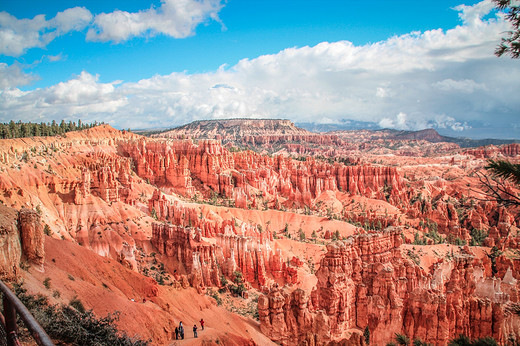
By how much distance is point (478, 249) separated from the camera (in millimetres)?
47719

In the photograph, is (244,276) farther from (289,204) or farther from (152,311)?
(289,204)

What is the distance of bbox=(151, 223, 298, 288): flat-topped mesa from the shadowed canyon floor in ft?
0.42

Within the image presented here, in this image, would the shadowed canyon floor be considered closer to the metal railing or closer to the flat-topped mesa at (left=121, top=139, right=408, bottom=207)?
the flat-topped mesa at (left=121, top=139, right=408, bottom=207)

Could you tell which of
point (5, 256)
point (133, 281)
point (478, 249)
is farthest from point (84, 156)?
point (478, 249)

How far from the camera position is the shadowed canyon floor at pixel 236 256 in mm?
18375

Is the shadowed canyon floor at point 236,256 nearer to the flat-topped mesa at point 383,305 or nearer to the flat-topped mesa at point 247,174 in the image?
the flat-topped mesa at point 383,305

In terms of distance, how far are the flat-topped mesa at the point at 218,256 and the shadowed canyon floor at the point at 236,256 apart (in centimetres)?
13

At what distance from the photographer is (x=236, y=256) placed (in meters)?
42.3

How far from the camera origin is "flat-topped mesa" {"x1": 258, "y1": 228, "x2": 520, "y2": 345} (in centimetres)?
2512

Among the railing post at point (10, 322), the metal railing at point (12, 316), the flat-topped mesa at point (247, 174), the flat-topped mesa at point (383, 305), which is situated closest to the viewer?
the metal railing at point (12, 316)

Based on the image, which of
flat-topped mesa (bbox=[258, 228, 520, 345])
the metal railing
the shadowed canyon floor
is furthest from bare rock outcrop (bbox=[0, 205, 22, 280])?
flat-topped mesa (bbox=[258, 228, 520, 345])

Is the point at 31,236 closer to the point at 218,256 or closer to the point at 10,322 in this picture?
the point at 10,322

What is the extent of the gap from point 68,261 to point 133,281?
4907 millimetres

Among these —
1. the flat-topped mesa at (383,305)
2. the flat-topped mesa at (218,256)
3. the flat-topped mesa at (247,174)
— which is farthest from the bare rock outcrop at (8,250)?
the flat-topped mesa at (247,174)
